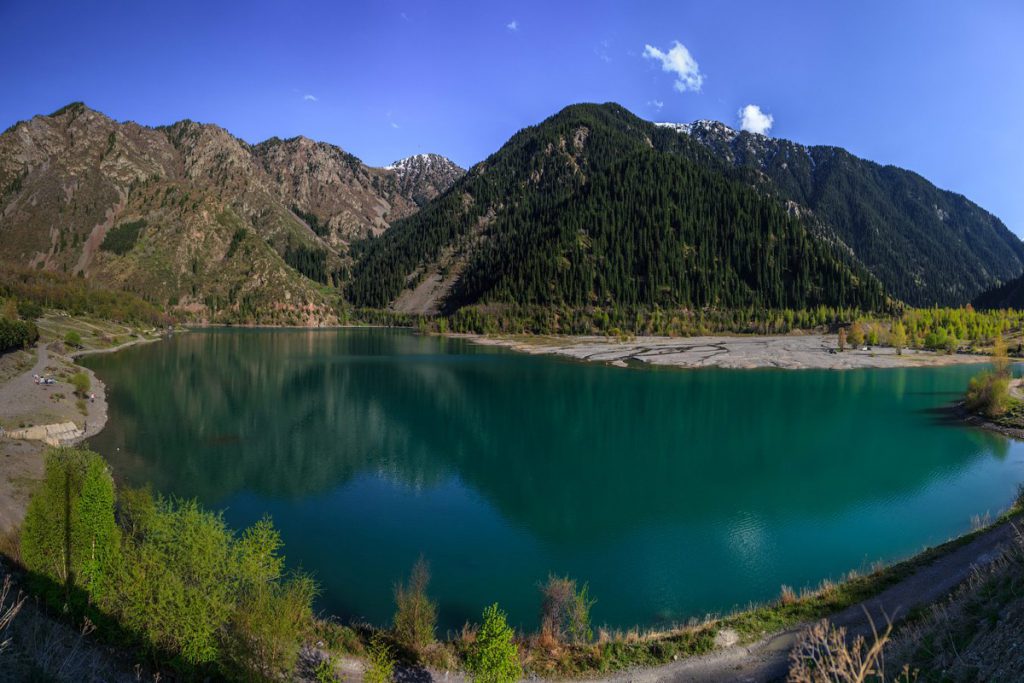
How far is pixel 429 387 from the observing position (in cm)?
7550

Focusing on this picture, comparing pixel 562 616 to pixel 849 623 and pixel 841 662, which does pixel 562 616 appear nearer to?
pixel 849 623

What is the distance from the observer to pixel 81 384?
59688 mm

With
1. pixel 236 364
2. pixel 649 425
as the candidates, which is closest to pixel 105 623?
pixel 649 425

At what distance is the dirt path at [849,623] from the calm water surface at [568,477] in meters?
4.31

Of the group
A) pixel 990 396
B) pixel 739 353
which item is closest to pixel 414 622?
pixel 990 396

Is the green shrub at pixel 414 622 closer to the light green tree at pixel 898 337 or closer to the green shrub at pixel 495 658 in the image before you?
the green shrub at pixel 495 658

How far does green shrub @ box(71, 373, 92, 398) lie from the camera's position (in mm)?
57391

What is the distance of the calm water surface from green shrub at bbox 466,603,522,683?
5684 mm

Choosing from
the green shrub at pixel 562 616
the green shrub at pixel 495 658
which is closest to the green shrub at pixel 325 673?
the green shrub at pixel 495 658

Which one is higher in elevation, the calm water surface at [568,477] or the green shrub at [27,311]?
the green shrub at [27,311]

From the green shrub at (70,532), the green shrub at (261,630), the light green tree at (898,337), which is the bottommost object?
the green shrub at (261,630)

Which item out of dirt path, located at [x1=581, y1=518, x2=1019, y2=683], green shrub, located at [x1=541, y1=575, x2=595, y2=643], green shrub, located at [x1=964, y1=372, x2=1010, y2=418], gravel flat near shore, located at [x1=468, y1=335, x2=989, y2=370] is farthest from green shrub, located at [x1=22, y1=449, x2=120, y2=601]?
gravel flat near shore, located at [x1=468, y1=335, x2=989, y2=370]

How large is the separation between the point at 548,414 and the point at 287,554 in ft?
119

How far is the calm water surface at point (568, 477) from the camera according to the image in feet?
79.6
